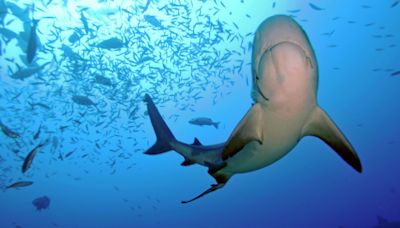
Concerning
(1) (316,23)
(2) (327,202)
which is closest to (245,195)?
(2) (327,202)

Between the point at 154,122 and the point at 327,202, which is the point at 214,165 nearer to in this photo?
the point at 154,122

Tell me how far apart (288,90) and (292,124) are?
0.64 m

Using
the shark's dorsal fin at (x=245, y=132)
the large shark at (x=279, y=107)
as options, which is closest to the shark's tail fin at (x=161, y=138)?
the large shark at (x=279, y=107)

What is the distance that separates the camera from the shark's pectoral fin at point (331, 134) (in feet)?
10.3

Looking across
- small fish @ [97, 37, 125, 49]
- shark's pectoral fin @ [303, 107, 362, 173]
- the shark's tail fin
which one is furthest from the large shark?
small fish @ [97, 37, 125, 49]

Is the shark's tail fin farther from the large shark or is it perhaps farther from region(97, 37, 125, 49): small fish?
region(97, 37, 125, 49): small fish

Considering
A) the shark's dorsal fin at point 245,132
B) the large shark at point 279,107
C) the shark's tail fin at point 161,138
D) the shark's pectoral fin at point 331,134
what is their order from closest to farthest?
1. the large shark at point 279,107
2. the shark's dorsal fin at point 245,132
3. the shark's pectoral fin at point 331,134
4. the shark's tail fin at point 161,138

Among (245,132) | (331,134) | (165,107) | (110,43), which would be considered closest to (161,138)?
(245,132)

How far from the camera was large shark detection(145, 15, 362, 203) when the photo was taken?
2.19 m

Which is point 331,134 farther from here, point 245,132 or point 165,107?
point 165,107

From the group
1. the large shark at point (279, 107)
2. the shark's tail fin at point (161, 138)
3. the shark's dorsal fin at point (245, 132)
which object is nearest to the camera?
the large shark at point (279, 107)

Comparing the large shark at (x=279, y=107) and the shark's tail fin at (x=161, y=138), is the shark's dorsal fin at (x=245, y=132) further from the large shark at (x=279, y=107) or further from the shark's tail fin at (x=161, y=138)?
the shark's tail fin at (x=161, y=138)

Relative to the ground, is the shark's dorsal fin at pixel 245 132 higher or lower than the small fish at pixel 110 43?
lower

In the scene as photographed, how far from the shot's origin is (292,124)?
3129mm
